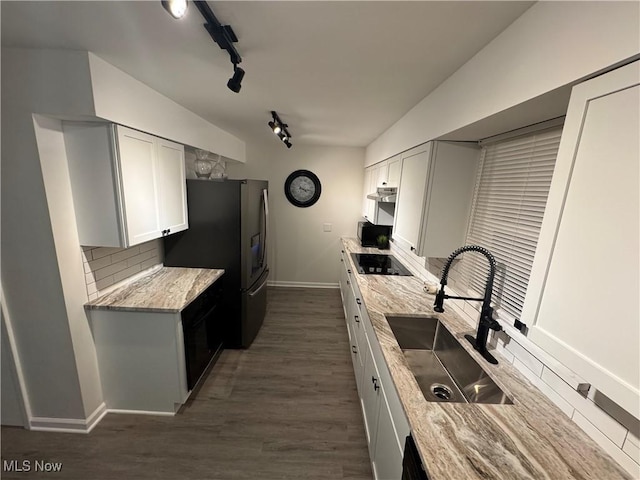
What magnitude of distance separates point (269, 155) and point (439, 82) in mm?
3069

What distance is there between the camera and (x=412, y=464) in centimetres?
92

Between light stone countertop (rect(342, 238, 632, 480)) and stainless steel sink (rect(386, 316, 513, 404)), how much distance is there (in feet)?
0.32

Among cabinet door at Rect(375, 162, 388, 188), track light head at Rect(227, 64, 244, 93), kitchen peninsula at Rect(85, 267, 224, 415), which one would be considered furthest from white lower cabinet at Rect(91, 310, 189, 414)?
cabinet door at Rect(375, 162, 388, 188)

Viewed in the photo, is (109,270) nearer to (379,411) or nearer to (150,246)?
(150,246)

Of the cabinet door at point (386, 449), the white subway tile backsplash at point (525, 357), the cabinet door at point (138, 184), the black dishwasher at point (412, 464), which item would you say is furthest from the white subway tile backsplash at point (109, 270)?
the white subway tile backsplash at point (525, 357)

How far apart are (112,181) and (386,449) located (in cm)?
224

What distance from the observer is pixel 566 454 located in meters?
0.84

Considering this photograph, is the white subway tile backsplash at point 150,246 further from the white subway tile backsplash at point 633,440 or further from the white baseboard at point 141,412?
the white subway tile backsplash at point 633,440

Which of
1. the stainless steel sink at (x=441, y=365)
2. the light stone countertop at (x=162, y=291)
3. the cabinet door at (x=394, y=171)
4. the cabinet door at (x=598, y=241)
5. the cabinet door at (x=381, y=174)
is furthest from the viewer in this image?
the cabinet door at (x=381, y=174)

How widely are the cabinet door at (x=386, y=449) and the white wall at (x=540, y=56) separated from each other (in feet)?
4.88

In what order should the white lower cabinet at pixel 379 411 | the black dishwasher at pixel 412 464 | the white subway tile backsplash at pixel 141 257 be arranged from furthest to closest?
the white subway tile backsplash at pixel 141 257 < the white lower cabinet at pixel 379 411 < the black dishwasher at pixel 412 464

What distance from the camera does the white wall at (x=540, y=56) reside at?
0.65 metres

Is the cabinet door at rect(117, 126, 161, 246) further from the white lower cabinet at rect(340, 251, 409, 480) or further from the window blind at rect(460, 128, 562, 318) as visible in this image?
the window blind at rect(460, 128, 562, 318)

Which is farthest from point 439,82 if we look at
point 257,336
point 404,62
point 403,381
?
point 257,336
